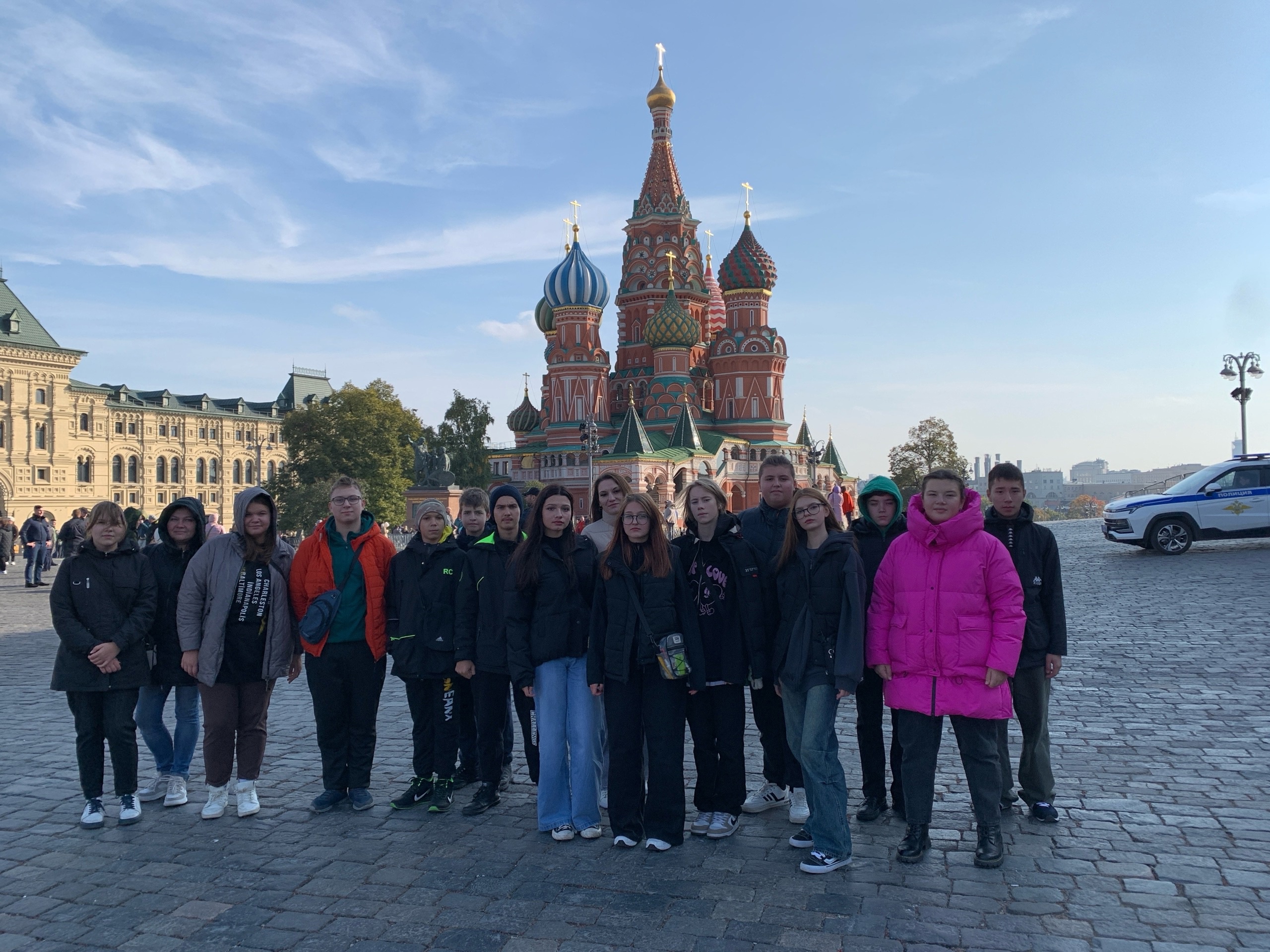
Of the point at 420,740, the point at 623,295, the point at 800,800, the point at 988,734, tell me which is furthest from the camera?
the point at 623,295

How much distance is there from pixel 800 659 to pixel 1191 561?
14063mm

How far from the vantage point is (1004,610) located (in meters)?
4.33

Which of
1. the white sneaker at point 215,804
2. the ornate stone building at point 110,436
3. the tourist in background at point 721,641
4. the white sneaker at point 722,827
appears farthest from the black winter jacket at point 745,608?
the ornate stone building at point 110,436

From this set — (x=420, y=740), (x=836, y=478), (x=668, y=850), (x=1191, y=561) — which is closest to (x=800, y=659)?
(x=668, y=850)

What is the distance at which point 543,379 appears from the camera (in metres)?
52.5

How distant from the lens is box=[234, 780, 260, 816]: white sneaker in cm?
528

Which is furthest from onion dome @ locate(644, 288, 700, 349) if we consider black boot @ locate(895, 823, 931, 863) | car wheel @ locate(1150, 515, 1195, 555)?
black boot @ locate(895, 823, 931, 863)

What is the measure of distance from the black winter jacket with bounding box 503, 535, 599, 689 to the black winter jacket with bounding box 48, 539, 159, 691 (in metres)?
2.34

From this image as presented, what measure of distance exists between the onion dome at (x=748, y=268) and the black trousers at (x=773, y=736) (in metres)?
43.5

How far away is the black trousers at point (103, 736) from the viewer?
17.1 ft

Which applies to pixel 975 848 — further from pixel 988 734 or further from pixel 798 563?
pixel 798 563

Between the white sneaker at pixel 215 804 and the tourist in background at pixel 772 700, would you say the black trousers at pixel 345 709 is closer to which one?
the white sneaker at pixel 215 804

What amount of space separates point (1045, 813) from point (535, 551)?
3.23 metres

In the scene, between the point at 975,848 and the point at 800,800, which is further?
the point at 800,800
